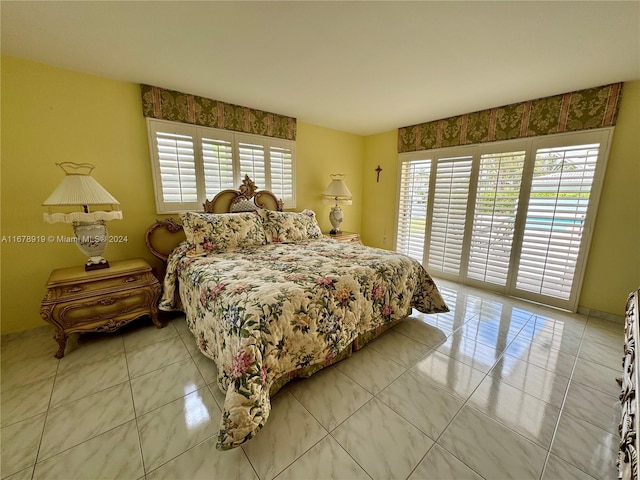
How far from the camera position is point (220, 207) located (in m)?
2.97

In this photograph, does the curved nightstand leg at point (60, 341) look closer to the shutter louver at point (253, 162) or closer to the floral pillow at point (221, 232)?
the floral pillow at point (221, 232)

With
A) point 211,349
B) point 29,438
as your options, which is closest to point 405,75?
point 211,349

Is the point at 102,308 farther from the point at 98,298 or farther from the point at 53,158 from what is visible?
the point at 53,158

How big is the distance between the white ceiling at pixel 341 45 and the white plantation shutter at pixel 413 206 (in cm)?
123

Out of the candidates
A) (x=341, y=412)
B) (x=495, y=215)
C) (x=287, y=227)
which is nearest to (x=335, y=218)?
(x=287, y=227)

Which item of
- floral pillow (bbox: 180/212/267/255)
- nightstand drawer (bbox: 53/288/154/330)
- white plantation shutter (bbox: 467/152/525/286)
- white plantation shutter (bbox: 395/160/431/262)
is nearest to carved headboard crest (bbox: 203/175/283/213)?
floral pillow (bbox: 180/212/267/255)

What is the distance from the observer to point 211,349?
1669 millimetres

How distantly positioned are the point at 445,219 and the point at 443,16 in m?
2.51

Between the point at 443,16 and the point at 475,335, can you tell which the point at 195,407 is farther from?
the point at 443,16

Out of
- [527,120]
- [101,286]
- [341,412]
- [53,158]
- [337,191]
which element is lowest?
[341,412]

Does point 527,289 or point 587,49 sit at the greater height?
point 587,49

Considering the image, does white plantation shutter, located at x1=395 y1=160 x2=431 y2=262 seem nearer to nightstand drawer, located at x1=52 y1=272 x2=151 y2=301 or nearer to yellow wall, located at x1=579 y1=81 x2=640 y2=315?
yellow wall, located at x1=579 y1=81 x2=640 y2=315

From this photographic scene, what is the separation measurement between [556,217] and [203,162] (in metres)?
3.86

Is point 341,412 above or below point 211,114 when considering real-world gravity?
below
